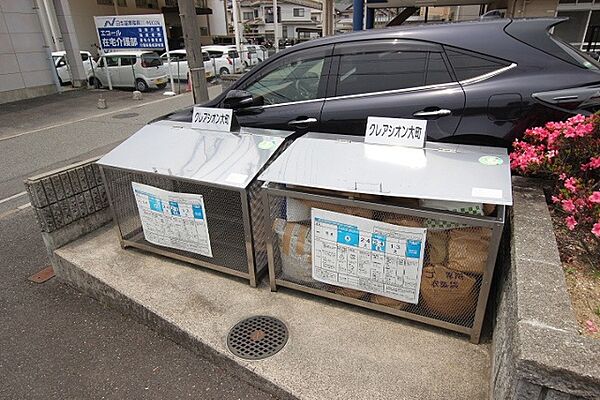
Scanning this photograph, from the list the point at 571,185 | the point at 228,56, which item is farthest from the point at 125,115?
the point at 571,185

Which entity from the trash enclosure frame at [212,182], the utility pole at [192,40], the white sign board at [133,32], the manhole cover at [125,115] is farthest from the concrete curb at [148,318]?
the white sign board at [133,32]

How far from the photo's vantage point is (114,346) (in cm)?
250

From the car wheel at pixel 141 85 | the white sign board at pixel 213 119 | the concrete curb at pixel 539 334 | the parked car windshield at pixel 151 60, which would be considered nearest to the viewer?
the concrete curb at pixel 539 334

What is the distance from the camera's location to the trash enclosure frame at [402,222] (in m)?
2.03

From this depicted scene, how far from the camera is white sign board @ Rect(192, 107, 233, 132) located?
10.2 ft

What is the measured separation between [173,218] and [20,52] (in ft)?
42.3

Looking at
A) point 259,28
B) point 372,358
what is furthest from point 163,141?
point 259,28

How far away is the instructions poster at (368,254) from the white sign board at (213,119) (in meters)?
1.25

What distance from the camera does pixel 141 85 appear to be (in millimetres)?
14320

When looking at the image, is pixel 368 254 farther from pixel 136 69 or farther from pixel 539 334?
pixel 136 69

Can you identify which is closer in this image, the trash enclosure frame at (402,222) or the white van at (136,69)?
the trash enclosure frame at (402,222)

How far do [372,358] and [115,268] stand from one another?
82.1 inches

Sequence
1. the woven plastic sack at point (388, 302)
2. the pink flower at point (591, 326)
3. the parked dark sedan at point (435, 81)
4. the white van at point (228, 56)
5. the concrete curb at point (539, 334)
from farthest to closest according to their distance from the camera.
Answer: the white van at point (228, 56)
the parked dark sedan at point (435, 81)
the woven plastic sack at point (388, 302)
the pink flower at point (591, 326)
the concrete curb at point (539, 334)

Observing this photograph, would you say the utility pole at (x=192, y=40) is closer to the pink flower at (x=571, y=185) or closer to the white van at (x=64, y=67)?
the pink flower at (x=571, y=185)
